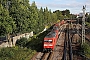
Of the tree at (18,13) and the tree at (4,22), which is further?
the tree at (18,13)

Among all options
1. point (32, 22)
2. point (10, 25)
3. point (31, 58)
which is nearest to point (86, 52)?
point (31, 58)

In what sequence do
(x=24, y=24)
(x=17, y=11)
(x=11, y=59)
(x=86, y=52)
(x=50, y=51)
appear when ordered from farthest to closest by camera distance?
(x=24, y=24)
(x=17, y=11)
(x=50, y=51)
(x=86, y=52)
(x=11, y=59)

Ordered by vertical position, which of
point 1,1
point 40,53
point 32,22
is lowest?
point 40,53

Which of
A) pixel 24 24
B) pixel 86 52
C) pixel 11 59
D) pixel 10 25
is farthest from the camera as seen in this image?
pixel 24 24

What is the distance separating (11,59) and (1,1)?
13.2m

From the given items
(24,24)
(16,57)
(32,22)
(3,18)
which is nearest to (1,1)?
(3,18)

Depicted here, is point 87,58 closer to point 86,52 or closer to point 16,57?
point 86,52

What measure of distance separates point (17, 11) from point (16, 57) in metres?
14.1

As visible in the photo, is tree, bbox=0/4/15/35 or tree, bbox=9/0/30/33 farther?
tree, bbox=9/0/30/33

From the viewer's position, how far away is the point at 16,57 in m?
27.5

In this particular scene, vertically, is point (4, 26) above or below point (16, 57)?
above

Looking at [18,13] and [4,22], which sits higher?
[18,13]

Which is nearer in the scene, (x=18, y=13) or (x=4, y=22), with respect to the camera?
(x=4, y=22)

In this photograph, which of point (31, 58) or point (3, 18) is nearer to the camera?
point (31, 58)
